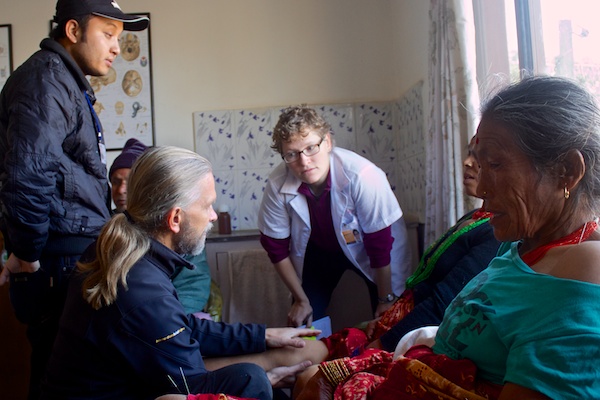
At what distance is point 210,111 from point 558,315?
121 inches

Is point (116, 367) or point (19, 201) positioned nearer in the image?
point (116, 367)

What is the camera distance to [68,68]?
6.20 feet

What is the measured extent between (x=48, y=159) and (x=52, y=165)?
0.02 m

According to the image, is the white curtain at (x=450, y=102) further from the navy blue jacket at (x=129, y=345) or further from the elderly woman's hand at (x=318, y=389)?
the navy blue jacket at (x=129, y=345)

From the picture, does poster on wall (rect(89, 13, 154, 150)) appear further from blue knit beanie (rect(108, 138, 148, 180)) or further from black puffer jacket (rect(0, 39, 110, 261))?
black puffer jacket (rect(0, 39, 110, 261))

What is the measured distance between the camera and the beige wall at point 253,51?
362 centimetres

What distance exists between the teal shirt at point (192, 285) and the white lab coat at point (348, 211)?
0.34 meters

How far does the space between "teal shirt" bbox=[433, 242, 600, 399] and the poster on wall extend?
3001 mm

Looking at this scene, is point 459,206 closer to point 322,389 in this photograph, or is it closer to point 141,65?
point 322,389

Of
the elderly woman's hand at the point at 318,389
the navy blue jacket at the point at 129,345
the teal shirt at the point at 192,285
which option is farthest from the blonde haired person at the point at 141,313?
the teal shirt at the point at 192,285


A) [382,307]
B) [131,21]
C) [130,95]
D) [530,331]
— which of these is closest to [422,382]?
[530,331]

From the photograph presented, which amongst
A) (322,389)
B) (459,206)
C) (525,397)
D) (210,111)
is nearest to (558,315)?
(525,397)

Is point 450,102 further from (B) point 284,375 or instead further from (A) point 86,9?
(A) point 86,9

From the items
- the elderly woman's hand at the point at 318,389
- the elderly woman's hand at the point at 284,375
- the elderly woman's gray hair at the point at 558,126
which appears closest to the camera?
the elderly woman's gray hair at the point at 558,126
